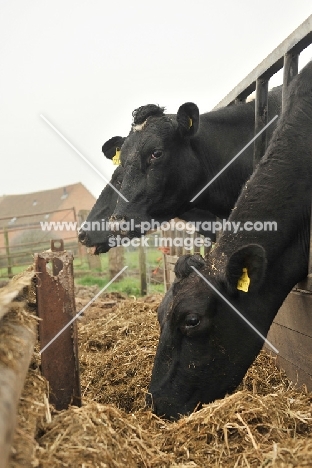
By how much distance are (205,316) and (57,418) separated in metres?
1.69

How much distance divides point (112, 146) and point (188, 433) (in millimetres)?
5062

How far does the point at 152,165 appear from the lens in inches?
217

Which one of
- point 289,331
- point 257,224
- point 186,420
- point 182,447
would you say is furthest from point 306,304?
point 182,447

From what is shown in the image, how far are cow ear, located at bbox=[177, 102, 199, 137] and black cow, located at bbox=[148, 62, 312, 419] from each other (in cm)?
181

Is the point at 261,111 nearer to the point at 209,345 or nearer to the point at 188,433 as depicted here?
the point at 209,345

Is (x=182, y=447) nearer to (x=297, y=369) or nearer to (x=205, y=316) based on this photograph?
(x=205, y=316)

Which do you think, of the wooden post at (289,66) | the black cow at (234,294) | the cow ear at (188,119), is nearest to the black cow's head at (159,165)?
the cow ear at (188,119)

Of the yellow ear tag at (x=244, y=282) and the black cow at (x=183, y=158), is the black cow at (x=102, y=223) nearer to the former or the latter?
the black cow at (x=183, y=158)

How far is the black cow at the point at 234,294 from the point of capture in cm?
363

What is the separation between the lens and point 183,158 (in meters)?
5.70

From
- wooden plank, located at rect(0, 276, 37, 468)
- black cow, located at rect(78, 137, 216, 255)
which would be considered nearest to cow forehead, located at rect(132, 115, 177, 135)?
black cow, located at rect(78, 137, 216, 255)

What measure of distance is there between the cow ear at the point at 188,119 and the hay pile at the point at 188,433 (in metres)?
2.55

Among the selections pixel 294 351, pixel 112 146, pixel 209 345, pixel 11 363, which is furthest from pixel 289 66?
pixel 11 363

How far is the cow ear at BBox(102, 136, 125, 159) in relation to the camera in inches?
283
